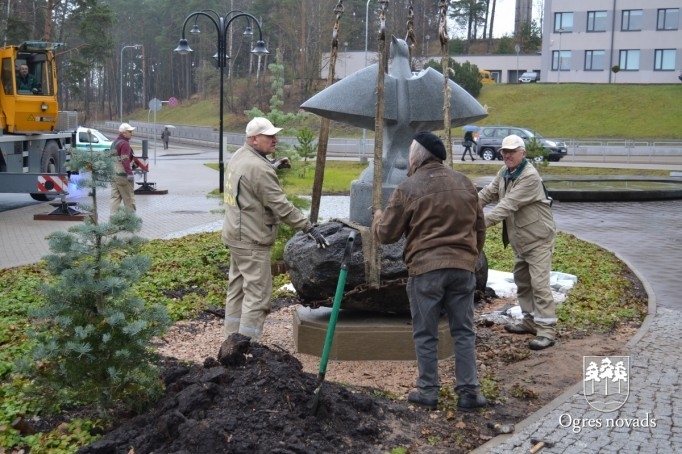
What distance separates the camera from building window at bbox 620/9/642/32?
74.5 meters

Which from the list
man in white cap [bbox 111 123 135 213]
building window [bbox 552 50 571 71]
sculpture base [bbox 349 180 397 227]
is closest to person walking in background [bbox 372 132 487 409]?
sculpture base [bbox 349 180 397 227]

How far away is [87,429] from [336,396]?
58.9 inches

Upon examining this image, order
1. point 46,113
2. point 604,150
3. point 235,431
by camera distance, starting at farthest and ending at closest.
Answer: point 604,150
point 46,113
point 235,431

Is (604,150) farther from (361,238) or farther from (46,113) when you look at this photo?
(361,238)

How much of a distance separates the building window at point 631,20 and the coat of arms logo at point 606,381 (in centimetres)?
7367

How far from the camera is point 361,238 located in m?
7.04

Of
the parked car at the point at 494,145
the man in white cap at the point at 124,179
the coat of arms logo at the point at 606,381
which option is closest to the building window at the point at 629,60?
the parked car at the point at 494,145

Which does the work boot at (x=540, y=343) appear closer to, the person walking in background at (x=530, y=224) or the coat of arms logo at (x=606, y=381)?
the person walking in background at (x=530, y=224)

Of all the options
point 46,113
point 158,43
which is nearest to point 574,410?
point 46,113

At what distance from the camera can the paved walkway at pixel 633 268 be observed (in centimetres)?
519

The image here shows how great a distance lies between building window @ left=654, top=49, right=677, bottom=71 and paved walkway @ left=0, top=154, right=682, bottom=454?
55612mm

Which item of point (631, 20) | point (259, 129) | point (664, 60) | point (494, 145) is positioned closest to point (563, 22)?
point (631, 20)

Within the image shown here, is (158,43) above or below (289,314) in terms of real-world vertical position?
above

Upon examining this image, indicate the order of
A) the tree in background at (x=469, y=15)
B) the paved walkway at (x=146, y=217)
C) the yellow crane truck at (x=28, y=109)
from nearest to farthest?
the paved walkway at (x=146, y=217) → the yellow crane truck at (x=28, y=109) → the tree in background at (x=469, y=15)
